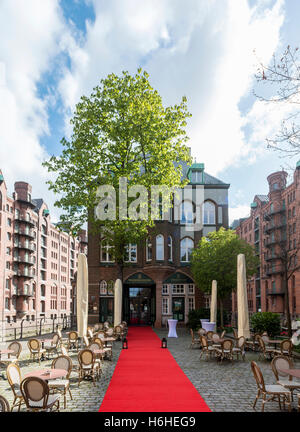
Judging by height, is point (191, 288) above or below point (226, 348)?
above

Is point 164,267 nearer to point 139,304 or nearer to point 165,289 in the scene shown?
point 165,289

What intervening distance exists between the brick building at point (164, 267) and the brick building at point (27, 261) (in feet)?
35.6

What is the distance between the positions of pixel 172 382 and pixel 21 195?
2338 inches

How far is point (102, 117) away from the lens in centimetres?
2436

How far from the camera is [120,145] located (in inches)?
949

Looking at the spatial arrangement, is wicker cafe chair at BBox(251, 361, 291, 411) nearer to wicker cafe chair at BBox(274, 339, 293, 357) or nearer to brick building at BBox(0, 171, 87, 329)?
wicker cafe chair at BBox(274, 339, 293, 357)

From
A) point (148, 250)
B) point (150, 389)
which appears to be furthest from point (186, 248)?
point (150, 389)

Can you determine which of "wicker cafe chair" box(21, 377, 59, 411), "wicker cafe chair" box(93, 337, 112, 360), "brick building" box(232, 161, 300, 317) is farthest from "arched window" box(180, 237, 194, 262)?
"wicker cafe chair" box(21, 377, 59, 411)

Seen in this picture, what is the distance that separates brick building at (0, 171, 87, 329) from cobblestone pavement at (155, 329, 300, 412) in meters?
32.8

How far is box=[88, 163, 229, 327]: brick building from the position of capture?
3803 cm

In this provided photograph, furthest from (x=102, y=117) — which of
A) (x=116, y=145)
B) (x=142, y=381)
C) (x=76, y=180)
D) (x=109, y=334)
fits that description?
(x=142, y=381)

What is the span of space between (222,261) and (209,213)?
1108cm

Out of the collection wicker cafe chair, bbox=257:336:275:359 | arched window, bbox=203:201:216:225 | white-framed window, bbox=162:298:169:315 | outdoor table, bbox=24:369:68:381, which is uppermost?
arched window, bbox=203:201:216:225
